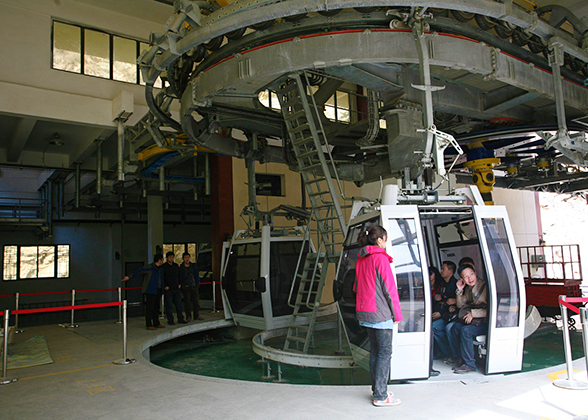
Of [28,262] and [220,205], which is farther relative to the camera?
[28,262]

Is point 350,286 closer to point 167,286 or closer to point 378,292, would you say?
point 378,292

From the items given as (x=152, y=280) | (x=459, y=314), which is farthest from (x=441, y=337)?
(x=152, y=280)

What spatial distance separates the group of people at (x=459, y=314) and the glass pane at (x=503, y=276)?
0.55ft

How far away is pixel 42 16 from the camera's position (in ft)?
33.6

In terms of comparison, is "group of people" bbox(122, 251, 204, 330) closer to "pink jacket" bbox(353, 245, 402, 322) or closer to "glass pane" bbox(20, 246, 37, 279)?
"pink jacket" bbox(353, 245, 402, 322)

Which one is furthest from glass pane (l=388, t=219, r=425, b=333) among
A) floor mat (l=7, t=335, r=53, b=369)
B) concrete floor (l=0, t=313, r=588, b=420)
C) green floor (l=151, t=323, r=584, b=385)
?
floor mat (l=7, t=335, r=53, b=369)

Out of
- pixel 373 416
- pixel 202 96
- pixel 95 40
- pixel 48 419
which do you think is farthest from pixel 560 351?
pixel 95 40

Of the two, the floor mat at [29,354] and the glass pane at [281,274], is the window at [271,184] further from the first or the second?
the floor mat at [29,354]

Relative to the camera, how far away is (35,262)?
21.1m

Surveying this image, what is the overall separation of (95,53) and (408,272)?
32.5 feet

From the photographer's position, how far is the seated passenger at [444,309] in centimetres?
548

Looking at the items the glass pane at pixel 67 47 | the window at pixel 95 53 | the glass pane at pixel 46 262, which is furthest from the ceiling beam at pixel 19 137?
the glass pane at pixel 46 262

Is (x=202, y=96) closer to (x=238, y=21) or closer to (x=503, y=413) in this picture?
(x=238, y=21)

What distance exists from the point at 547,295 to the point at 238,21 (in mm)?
8726
